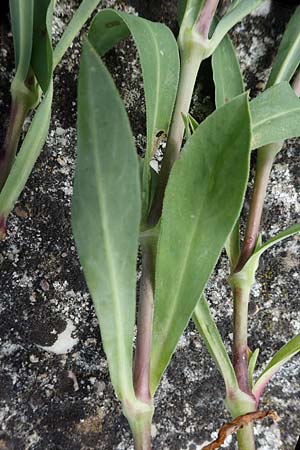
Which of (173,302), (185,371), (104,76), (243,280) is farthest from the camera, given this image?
(185,371)

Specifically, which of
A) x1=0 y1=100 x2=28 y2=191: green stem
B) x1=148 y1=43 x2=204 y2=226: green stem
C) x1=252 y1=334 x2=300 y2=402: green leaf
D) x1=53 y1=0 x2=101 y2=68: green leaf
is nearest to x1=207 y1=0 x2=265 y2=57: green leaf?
x1=148 y1=43 x2=204 y2=226: green stem

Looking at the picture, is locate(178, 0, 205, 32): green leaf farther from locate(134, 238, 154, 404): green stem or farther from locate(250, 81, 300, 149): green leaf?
locate(134, 238, 154, 404): green stem

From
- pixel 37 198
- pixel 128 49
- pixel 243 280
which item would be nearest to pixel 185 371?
pixel 243 280

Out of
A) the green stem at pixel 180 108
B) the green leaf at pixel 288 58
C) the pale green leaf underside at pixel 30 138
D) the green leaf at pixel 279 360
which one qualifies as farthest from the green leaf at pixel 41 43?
the green leaf at pixel 279 360

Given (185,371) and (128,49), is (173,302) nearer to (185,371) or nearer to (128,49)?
(185,371)

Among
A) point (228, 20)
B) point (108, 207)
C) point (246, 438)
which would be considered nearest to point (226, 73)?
point (228, 20)

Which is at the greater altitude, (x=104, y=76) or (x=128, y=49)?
(x=128, y=49)

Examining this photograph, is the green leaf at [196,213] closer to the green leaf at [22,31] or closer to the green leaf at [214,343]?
the green leaf at [214,343]
